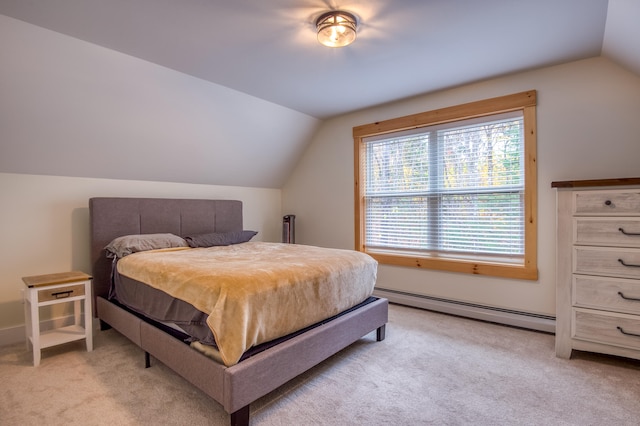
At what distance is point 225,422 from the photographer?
1.69 m

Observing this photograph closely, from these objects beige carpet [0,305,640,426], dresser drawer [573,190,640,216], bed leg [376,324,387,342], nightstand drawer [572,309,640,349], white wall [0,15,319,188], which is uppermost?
white wall [0,15,319,188]

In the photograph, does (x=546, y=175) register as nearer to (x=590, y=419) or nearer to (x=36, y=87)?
(x=590, y=419)

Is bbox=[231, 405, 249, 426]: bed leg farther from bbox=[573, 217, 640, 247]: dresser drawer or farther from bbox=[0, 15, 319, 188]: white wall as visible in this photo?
bbox=[0, 15, 319, 188]: white wall

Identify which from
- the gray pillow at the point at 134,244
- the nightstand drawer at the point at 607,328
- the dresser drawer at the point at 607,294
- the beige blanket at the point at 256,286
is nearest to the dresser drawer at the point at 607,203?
the dresser drawer at the point at 607,294

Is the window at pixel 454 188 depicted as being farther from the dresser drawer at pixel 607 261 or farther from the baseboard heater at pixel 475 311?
the dresser drawer at pixel 607 261

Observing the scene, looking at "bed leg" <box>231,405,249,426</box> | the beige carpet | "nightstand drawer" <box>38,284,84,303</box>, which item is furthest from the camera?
"nightstand drawer" <box>38,284,84,303</box>

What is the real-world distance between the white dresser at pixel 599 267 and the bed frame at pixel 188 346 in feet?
4.52

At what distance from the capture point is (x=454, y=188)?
344 cm

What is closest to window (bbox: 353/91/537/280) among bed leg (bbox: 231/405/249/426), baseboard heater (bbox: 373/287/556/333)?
baseboard heater (bbox: 373/287/556/333)

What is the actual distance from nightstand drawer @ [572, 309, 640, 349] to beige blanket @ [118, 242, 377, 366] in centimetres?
154

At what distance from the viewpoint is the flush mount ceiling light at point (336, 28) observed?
2.04 m

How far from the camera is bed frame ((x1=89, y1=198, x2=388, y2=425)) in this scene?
5.27 feet

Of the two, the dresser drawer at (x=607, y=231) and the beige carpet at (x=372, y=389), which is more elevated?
the dresser drawer at (x=607, y=231)

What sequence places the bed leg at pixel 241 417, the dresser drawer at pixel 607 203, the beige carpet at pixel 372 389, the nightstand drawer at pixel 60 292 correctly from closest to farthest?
the bed leg at pixel 241 417
the beige carpet at pixel 372 389
the dresser drawer at pixel 607 203
the nightstand drawer at pixel 60 292
